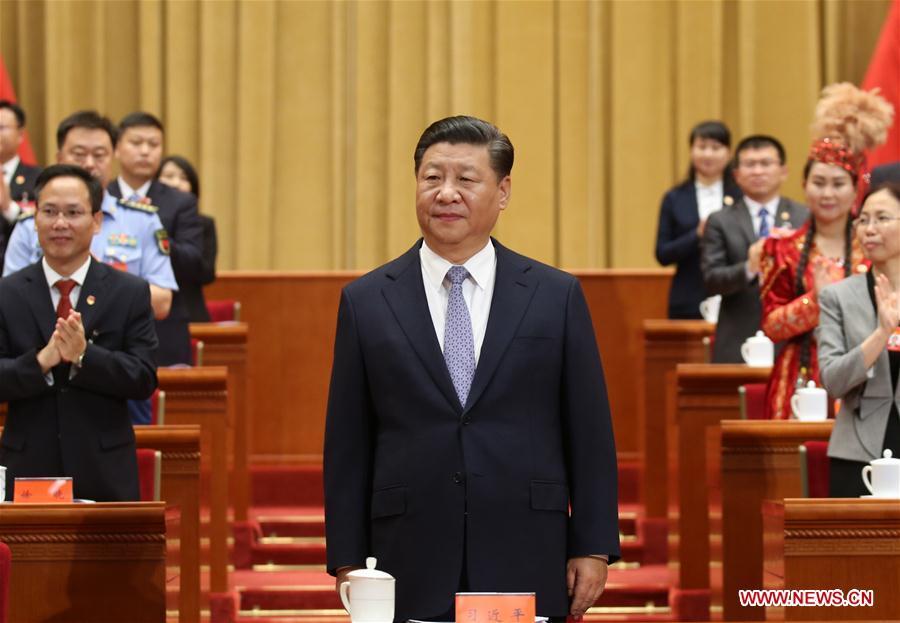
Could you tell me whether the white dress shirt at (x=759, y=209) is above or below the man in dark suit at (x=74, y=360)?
above

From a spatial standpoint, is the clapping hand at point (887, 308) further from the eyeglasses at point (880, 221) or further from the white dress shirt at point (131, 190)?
the white dress shirt at point (131, 190)

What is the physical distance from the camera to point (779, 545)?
12.0 feet

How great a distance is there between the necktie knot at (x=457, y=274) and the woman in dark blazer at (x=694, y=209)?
151 inches

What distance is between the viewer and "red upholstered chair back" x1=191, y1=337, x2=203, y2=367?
557 cm

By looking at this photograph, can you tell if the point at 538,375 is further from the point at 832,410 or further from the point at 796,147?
the point at 796,147

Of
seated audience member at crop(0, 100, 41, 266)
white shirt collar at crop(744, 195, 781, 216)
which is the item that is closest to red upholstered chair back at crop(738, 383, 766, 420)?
white shirt collar at crop(744, 195, 781, 216)

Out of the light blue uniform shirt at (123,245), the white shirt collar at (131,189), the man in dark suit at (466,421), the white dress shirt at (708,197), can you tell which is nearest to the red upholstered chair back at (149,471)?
the light blue uniform shirt at (123,245)

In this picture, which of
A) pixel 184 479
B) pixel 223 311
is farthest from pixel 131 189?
pixel 184 479

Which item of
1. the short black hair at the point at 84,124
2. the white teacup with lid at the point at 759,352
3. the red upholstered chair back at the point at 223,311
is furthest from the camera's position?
the red upholstered chair back at the point at 223,311

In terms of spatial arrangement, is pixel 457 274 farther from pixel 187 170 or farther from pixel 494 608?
pixel 187 170

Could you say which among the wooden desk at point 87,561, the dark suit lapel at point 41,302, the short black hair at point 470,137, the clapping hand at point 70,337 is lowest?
the wooden desk at point 87,561

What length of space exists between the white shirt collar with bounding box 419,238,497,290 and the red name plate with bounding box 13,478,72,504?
123 centimetres

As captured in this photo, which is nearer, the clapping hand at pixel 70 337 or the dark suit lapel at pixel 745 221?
the clapping hand at pixel 70 337

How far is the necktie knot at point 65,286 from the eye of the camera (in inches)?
147
